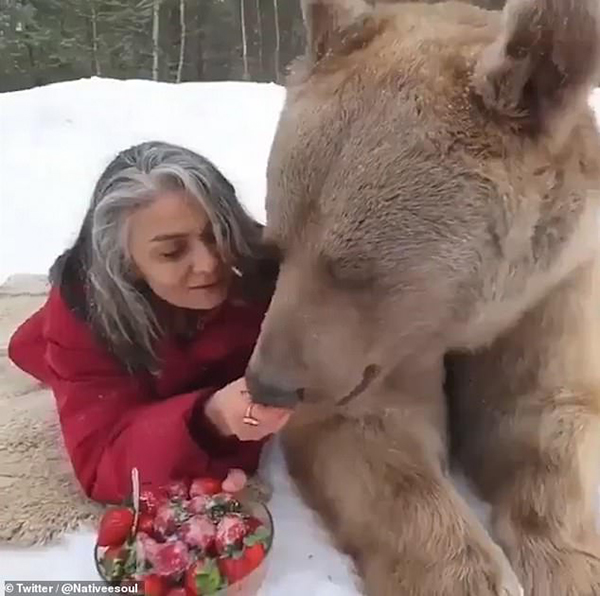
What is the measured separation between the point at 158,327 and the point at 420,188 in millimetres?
431

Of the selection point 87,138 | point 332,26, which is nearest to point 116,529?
point 332,26

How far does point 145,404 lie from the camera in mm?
1285

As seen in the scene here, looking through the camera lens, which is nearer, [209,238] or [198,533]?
[198,533]

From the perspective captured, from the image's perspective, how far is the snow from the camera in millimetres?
1851

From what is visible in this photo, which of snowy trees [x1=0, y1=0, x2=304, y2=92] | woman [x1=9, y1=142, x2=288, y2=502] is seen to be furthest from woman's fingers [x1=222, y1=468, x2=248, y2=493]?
snowy trees [x1=0, y1=0, x2=304, y2=92]

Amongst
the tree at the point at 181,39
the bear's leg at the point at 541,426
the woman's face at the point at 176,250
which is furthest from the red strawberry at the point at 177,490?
the tree at the point at 181,39

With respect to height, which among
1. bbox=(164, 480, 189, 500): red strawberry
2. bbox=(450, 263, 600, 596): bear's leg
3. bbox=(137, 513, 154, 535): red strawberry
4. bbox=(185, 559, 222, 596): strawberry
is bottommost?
bbox=(185, 559, 222, 596): strawberry

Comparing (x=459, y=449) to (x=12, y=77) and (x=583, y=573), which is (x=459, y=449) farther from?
(x=12, y=77)

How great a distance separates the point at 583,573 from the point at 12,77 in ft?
5.91

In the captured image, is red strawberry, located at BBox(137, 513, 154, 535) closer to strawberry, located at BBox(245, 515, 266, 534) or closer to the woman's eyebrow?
strawberry, located at BBox(245, 515, 266, 534)

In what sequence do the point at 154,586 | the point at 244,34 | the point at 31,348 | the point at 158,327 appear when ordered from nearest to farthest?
the point at 154,586, the point at 158,327, the point at 31,348, the point at 244,34

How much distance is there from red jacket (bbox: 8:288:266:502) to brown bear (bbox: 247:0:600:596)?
0.12 m

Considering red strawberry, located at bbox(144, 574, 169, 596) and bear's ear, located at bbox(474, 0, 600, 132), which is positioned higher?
bear's ear, located at bbox(474, 0, 600, 132)

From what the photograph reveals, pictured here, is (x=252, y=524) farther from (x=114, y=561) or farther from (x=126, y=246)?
(x=126, y=246)
